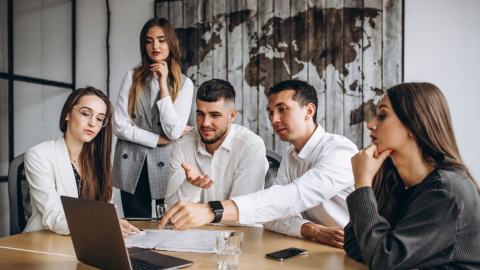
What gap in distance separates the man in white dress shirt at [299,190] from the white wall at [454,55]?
4.43 feet

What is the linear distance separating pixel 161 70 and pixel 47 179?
1.03m

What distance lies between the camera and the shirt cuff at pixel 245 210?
1.54 meters

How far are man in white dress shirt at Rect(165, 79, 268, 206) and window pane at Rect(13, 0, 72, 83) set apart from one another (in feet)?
7.15

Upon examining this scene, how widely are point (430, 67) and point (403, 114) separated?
2049 mm

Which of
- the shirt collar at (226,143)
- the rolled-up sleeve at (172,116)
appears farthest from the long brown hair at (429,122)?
the rolled-up sleeve at (172,116)

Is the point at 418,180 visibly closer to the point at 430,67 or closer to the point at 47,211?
the point at 47,211

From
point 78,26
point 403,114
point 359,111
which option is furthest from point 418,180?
point 78,26

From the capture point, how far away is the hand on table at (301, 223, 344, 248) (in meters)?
1.48

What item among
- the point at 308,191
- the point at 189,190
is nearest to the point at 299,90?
the point at 308,191

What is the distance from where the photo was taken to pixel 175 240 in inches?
60.1

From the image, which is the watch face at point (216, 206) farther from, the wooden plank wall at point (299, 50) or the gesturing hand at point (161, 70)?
the wooden plank wall at point (299, 50)

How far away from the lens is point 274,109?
215cm

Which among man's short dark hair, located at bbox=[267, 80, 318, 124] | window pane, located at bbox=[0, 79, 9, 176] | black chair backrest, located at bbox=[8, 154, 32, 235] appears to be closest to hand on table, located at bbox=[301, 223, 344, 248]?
man's short dark hair, located at bbox=[267, 80, 318, 124]

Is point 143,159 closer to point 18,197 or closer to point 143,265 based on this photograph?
point 18,197
